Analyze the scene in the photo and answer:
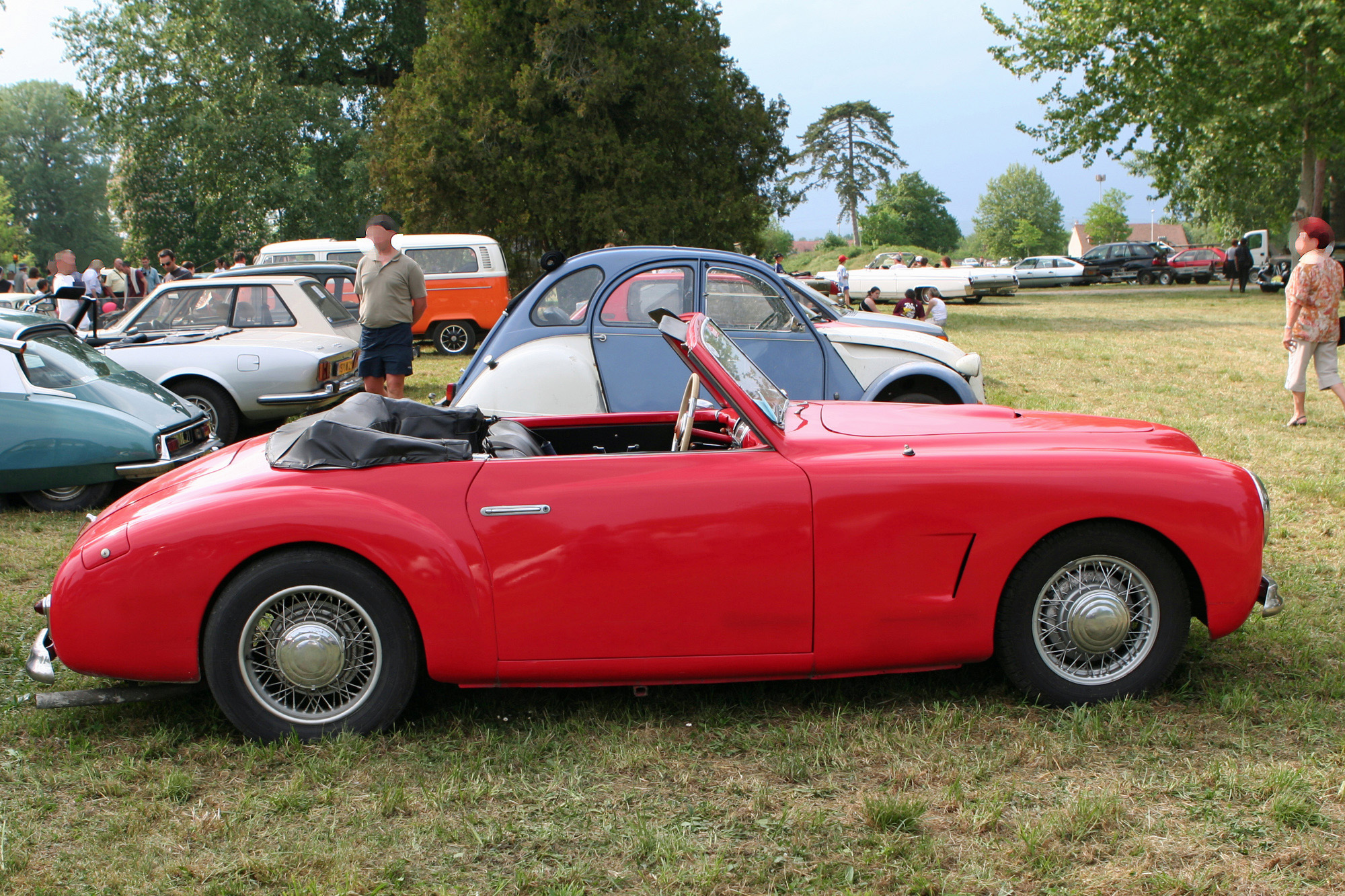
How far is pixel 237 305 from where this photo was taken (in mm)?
10430


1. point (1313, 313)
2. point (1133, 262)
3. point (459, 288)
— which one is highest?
point (1133, 262)

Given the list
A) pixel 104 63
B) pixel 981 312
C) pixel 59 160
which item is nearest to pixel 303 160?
pixel 104 63

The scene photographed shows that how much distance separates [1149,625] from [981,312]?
2417cm

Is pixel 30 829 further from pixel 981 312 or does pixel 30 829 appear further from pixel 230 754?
pixel 981 312

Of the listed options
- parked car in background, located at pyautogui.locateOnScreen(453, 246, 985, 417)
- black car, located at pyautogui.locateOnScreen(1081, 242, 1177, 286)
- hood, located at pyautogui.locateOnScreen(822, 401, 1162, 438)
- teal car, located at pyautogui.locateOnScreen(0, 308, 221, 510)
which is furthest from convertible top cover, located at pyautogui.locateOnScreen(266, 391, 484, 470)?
black car, located at pyautogui.locateOnScreen(1081, 242, 1177, 286)

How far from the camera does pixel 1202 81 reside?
1104 inches

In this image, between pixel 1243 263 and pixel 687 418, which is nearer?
pixel 687 418

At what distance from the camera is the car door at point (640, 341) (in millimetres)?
7168

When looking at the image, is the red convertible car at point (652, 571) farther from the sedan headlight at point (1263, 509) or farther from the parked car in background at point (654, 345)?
the parked car in background at point (654, 345)

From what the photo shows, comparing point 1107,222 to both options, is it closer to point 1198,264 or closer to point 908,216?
point 908,216

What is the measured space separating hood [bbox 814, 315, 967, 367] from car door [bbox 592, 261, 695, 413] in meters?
1.12

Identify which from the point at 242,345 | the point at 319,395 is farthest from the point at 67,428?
the point at 319,395

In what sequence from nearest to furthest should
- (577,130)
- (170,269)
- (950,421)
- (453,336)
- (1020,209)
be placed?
(950,421), (170,269), (453,336), (577,130), (1020,209)

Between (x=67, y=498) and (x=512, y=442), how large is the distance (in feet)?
15.3
